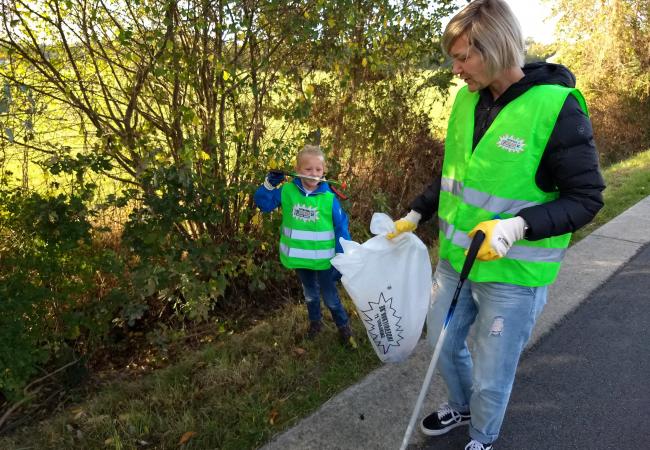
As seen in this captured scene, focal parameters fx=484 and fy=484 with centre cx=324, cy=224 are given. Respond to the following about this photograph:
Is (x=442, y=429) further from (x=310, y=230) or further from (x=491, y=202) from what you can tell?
(x=310, y=230)

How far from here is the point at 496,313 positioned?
2.00 meters

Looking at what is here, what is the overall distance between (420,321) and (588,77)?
37.2ft

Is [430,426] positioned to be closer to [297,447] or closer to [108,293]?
[297,447]

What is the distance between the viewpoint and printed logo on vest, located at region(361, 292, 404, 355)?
2.39 m

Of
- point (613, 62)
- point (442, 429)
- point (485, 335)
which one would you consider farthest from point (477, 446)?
point (613, 62)

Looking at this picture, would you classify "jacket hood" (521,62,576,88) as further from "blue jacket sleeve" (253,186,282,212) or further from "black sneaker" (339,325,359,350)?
"black sneaker" (339,325,359,350)

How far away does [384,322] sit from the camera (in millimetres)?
2406

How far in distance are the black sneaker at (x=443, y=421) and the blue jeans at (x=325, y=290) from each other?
3.13ft

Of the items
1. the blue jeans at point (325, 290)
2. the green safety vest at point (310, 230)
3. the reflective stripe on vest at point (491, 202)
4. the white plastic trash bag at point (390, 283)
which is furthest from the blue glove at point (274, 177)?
the reflective stripe on vest at point (491, 202)

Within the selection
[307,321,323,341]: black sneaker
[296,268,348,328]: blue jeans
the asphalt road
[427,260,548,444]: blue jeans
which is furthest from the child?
the asphalt road

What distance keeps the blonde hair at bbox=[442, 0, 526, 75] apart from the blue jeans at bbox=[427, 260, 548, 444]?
877 millimetres

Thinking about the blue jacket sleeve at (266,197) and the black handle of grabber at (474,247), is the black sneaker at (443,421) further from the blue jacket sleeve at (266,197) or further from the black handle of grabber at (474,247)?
the blue jacket sleeve at (266,197)

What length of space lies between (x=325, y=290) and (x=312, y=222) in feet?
1.66

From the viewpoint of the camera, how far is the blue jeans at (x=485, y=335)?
199 centimetres
